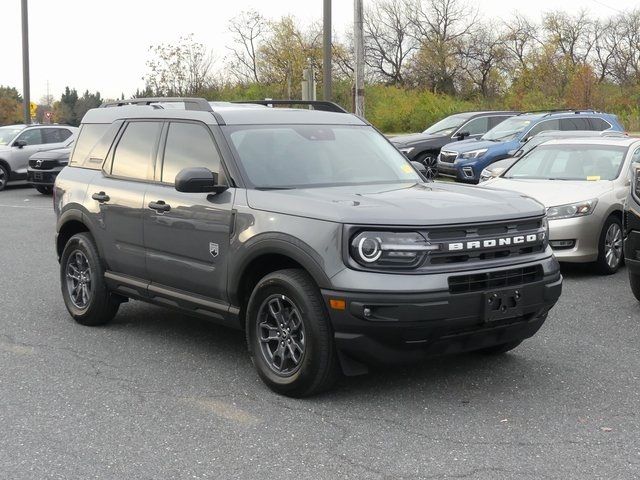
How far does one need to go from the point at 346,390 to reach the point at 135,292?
78.5 inches

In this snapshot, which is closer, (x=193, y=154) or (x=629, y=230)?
(x=193, y=154)

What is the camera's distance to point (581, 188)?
32.0ft

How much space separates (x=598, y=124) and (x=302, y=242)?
1521 centimetres

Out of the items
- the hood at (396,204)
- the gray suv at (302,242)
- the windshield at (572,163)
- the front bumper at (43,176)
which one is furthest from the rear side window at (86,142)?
the front bumper at (43,176)

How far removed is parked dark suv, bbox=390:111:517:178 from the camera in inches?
814

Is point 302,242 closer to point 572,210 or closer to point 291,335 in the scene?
point 291,335

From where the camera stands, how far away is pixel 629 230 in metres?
7.30

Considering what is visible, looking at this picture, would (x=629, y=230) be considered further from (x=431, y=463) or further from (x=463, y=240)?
(x=431, y=463)

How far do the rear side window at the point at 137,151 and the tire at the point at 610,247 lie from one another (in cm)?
509

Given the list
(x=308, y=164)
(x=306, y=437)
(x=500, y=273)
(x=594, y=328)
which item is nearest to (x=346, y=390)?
(x=306, y=437)

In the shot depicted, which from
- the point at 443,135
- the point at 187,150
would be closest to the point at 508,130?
the point at 443,135

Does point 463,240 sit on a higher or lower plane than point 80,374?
higher

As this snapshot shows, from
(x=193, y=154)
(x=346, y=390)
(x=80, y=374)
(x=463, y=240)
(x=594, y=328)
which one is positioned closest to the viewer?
(x=463, y=240)

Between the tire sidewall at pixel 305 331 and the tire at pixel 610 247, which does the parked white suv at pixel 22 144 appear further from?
the tire sidewall at pixel 305 331
